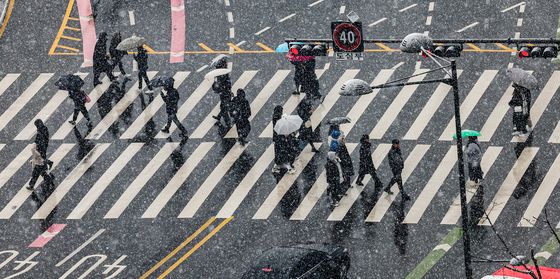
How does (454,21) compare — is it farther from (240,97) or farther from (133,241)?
(133,241)

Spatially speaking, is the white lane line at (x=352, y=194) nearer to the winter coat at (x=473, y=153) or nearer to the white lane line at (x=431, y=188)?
the white lane line at (x=431, y=188)

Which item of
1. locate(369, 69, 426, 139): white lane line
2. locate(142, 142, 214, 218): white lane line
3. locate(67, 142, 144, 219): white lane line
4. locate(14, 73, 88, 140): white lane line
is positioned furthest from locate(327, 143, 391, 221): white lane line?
locate(14, 73, 88, 140): white lane line

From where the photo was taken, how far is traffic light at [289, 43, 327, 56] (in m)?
29.9

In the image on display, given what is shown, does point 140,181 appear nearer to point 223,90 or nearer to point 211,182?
point 211,182

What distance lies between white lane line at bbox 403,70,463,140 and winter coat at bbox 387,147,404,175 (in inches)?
124

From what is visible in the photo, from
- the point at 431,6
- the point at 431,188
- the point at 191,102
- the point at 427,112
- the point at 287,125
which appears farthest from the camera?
the point at 431,6

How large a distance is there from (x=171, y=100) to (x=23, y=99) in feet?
17.8

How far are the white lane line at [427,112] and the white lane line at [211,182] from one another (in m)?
4.35

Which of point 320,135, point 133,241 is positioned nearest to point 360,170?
point 320,135

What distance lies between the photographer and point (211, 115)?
36.6 meters

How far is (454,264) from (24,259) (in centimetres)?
985

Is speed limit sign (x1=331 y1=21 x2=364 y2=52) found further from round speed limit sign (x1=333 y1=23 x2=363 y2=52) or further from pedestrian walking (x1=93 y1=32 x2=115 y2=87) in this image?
pedestrian walking (x1=93 y1=32 x2=115 y2=87)

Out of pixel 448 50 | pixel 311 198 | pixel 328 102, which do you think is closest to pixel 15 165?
pixel 311 198

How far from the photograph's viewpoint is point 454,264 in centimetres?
2944
